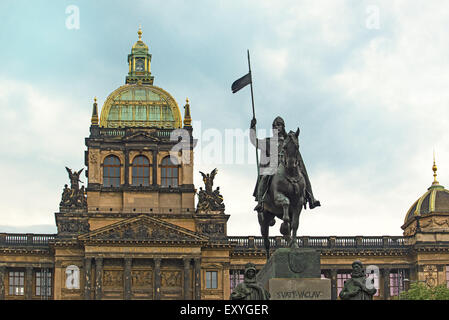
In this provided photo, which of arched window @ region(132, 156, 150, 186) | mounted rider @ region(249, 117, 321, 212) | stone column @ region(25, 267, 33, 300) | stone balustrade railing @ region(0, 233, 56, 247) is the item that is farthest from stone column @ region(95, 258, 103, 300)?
mounted rider @ region(249, 117, 321, 212)

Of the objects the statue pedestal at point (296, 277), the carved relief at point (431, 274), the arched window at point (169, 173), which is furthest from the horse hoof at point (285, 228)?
the arched window at point (169, 173)

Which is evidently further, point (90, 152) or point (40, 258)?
point (90, 152)

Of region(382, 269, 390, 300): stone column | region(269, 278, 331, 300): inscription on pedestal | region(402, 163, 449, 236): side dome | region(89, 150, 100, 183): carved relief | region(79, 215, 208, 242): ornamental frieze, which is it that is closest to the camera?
region(269, 278, 331, 300): inscription on pedestal

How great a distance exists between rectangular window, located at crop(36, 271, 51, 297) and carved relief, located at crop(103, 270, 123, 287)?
5.34 metres

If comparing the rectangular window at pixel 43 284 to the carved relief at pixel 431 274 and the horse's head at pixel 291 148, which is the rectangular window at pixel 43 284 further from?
the horse's head at pixel 291 148

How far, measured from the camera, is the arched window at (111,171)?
103 m

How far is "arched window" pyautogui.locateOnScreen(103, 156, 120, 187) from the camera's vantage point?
10338cm

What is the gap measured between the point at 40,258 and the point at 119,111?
1820cm

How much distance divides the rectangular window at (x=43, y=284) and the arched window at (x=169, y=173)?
1464 cm

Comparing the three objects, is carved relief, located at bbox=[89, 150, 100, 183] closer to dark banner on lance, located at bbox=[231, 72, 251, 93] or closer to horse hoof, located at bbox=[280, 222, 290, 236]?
dark banner on lance, located at bbox=[231, 72, 251, 93]

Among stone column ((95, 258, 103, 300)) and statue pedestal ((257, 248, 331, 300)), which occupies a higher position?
stone column ((95, 258, 103, 300))

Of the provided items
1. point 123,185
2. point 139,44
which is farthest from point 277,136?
point 139,44
